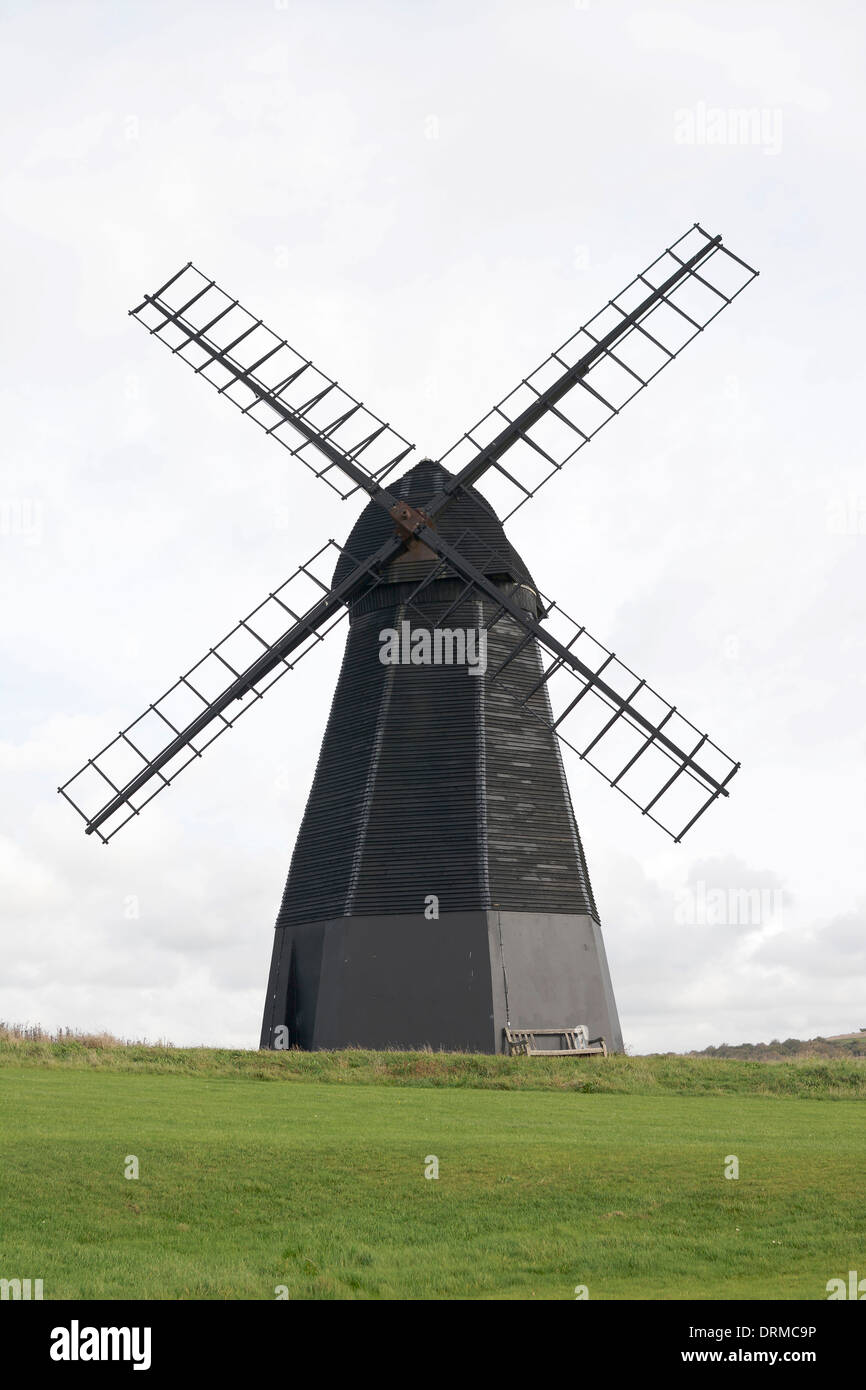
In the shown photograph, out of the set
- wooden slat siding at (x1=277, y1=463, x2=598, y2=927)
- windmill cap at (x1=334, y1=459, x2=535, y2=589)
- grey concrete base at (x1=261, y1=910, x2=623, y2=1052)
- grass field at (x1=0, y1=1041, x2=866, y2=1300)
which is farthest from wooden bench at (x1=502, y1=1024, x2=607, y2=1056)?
windmill cap at (x1=334, y1=459, x2=535, y2=589)

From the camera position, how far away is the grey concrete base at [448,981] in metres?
26.3

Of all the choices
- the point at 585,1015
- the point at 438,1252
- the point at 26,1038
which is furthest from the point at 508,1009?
the point at 438,1252

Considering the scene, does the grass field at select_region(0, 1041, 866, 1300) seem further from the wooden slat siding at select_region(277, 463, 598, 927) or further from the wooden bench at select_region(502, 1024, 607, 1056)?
the wooden slat siding at select_region(277, 463, 598, 927)

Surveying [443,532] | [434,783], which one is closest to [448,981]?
[434,783]

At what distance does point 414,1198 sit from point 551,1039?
12613 mm

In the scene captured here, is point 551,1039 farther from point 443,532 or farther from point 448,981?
point 443,532

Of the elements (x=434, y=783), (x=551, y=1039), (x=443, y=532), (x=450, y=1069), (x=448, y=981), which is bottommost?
(x=450, y=1069)

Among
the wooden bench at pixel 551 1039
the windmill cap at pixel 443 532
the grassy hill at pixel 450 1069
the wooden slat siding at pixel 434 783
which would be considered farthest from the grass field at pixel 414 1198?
the windmill cap at pixel 443 532

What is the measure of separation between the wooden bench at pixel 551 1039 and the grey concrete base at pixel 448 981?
14cm

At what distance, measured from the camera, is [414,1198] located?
14.4 meters

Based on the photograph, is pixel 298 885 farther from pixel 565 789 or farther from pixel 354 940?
pixel 565 789

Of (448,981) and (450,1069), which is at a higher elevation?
(448,981)
